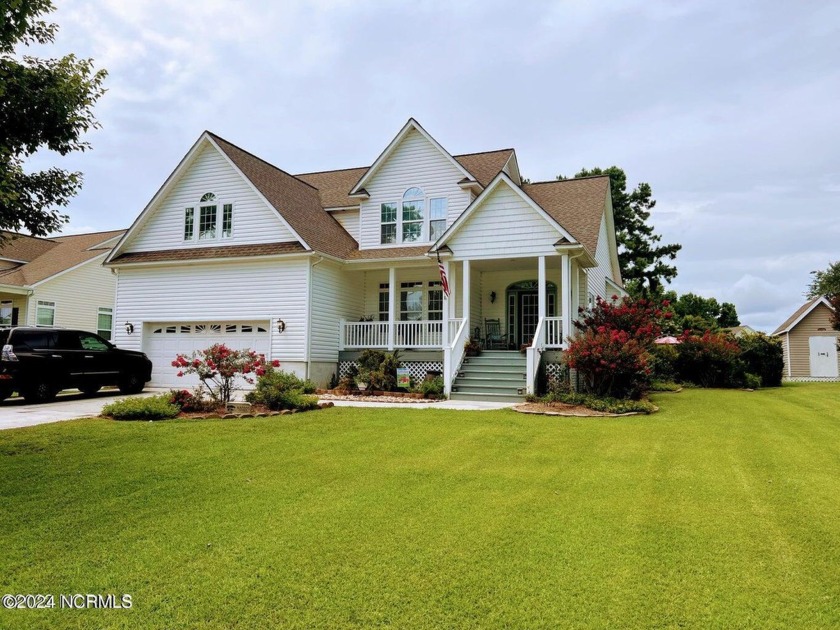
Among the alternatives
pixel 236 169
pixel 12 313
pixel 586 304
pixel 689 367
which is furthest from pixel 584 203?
pixel 12 313

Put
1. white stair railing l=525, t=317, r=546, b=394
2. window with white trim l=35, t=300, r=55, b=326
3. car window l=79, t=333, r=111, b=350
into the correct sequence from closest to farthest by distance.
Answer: white stair railing l=525, t=317, r=546, b=394, car window l=79, t=333, r=111, b=350, window with white trim l=35, t=300, r=55, b=326

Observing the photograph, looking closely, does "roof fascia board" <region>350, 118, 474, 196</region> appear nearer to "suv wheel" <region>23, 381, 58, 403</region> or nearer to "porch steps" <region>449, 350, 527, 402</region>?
"porch steps" <region>449, 350, 527, 402</region>

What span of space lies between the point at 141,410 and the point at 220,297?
8.39 m

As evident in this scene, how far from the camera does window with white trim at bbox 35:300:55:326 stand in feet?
85.9

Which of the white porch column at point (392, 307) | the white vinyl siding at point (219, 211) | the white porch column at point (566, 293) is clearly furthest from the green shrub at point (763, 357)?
the white vinyl siding at point (219, 211)

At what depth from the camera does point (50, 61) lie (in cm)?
979

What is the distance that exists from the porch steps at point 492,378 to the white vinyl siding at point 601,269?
481cm

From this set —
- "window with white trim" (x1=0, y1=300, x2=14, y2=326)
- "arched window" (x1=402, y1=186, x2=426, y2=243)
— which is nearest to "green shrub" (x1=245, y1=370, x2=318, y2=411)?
"arched window" (x1=402, y1=186, x2=426, y2=243)

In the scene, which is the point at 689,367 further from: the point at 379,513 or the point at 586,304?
the point at 379,513

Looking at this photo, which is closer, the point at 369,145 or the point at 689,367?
the point at 689,367

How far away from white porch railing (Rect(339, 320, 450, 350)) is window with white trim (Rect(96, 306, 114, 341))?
1625 cm

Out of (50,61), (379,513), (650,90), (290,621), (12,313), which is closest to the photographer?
(290,621)

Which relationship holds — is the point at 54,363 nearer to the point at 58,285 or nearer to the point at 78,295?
the point at 58,285

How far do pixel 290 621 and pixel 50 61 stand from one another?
414 inches
